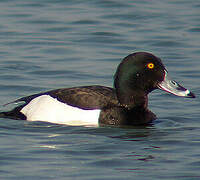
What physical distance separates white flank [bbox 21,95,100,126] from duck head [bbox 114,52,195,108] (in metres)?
0.55

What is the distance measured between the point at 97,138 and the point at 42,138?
0.66 m

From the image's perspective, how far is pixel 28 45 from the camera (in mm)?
14086

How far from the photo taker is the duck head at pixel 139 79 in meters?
9.61

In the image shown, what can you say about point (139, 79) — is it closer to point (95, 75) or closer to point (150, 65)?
point (150, 65)

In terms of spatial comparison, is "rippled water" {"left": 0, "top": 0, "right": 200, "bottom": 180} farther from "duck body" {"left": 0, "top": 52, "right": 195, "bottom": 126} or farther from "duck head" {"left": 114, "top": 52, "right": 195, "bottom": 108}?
"duck head" {"left": 114, "top": 52, "right": 195, "bottom": 108}

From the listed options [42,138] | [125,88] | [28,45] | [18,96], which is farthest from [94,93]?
[28,45]

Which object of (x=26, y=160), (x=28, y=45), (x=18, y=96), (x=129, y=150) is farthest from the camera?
(x=28, y=45)

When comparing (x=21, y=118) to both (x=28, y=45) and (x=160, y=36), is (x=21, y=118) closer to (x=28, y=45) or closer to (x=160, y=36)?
(x=28, y=45)

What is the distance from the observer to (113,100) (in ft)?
31.5

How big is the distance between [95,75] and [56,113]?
267 cm

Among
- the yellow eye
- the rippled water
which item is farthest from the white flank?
the yellow eye

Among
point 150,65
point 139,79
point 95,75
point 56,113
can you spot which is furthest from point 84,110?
point 95,75

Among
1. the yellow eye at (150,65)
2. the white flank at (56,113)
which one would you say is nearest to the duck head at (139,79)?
the yellow eye at (150,65)

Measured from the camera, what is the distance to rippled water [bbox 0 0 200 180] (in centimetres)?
774
